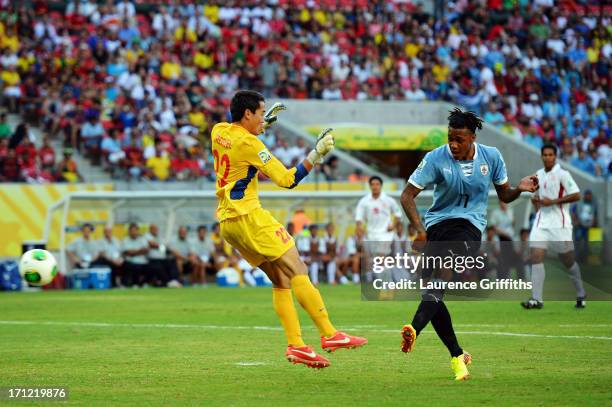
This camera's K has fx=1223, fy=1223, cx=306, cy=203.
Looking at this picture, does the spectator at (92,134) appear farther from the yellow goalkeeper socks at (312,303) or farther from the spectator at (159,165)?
the yellow goalkeeper socks at (312,303)

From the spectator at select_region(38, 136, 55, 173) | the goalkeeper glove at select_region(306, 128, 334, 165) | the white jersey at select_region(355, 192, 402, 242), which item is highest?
the spectator at select_region(38, 136, 55, 173)

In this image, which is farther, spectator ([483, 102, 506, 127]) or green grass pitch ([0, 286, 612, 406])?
spectator ([483, 102, 506, 127])

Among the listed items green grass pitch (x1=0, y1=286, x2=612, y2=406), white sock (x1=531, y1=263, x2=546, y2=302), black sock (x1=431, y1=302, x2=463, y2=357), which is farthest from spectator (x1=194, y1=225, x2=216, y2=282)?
black sock (x1=431, y1=302, x2=463, y2=357)

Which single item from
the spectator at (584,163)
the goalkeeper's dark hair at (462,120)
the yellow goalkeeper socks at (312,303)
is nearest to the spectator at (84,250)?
the spectator at (584,163)

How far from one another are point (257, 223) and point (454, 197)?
1.71 metres

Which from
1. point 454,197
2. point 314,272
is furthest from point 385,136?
point 454,197

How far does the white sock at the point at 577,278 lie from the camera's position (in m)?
18.6

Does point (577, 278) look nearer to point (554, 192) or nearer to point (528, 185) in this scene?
point (554, 192)

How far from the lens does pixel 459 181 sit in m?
10.2

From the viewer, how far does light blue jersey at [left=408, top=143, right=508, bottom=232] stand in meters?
10.2

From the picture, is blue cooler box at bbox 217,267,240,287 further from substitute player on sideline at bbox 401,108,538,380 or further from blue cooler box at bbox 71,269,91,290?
substitute player on sideline at bbox 401,108,538,380

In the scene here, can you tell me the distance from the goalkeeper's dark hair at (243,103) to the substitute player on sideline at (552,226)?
826 cm

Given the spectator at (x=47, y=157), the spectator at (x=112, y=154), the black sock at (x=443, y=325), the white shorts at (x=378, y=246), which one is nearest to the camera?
the black sock at (x=443, y=325)

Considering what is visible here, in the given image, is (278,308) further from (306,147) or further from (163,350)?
(306,147)
